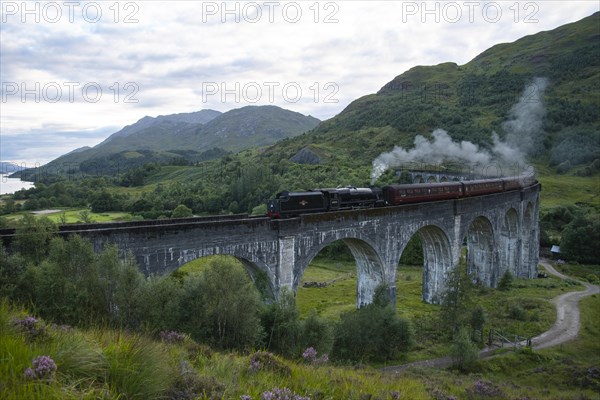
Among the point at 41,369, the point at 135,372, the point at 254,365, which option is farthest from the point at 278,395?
the point at 41,369

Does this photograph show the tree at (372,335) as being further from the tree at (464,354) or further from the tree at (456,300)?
the tree at (456,300)

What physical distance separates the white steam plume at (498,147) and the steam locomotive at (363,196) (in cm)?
2407

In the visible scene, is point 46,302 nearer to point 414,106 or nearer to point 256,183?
point 256,183

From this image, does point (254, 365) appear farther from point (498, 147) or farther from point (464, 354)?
point (498, 147)

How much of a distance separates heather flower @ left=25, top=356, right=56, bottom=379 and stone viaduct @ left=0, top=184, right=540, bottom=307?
14035 mm

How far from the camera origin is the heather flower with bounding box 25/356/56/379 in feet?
11.9

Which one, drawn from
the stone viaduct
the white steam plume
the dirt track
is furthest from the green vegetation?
the white steam plume

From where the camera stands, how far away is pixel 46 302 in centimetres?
1207

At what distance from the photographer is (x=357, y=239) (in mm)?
26344

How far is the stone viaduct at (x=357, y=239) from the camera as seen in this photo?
18.4 meters

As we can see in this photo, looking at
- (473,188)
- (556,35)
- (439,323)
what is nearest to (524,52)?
(556,35)

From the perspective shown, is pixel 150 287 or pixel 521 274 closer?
pixel 150 287

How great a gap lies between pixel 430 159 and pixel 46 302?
86.3 metres

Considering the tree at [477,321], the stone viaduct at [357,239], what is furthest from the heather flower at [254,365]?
the tree at [477,321]
